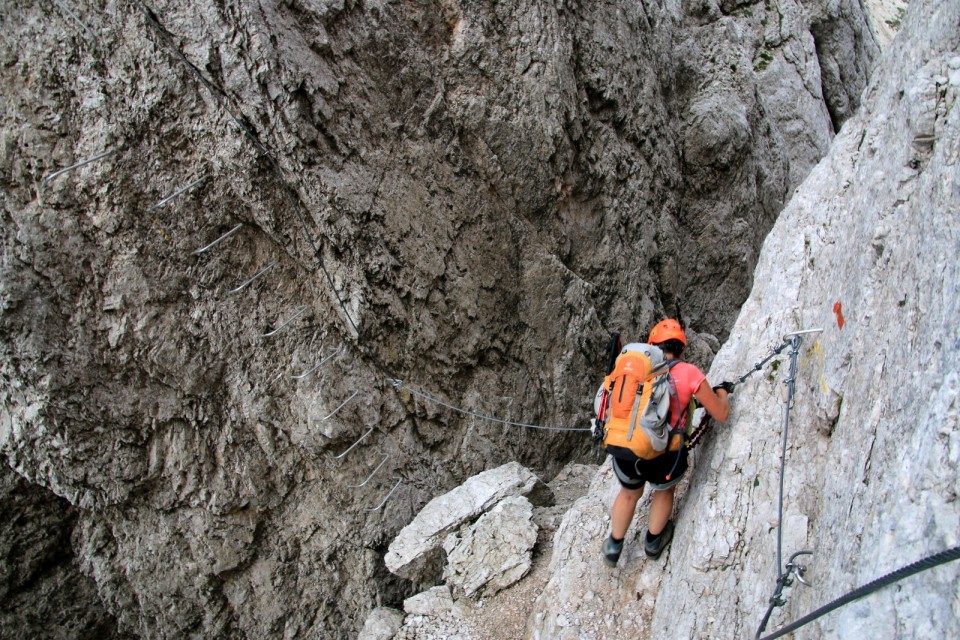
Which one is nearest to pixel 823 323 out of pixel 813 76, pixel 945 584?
pixel 945 584

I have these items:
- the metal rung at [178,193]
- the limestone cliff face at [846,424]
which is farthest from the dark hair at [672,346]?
the metal rung at [178,193]

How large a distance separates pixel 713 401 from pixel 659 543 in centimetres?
129

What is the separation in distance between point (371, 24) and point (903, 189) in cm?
603

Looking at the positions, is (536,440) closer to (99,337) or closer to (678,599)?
(678,599)

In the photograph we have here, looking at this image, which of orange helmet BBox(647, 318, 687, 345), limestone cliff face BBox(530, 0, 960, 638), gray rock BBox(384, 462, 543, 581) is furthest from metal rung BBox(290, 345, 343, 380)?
orange helmet BBox(647, 318, 687, 345)

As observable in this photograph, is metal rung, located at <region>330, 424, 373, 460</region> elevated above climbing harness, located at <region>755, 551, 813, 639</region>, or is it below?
above

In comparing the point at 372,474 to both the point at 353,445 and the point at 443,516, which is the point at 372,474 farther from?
the point at 443,516

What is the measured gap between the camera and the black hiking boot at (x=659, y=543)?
504 centimetres

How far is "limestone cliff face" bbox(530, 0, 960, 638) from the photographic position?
2.50 metres

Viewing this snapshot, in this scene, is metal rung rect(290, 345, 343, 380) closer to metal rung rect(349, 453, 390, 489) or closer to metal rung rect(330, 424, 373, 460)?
metal rung rect(330, 424, 373, 460)

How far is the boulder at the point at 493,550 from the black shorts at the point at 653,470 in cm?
195

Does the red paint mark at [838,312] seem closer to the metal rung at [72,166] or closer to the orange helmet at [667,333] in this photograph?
the orange helmet at [667,333]

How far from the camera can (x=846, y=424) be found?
3574mm

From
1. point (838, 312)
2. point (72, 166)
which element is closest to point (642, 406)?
point (838, 312)
